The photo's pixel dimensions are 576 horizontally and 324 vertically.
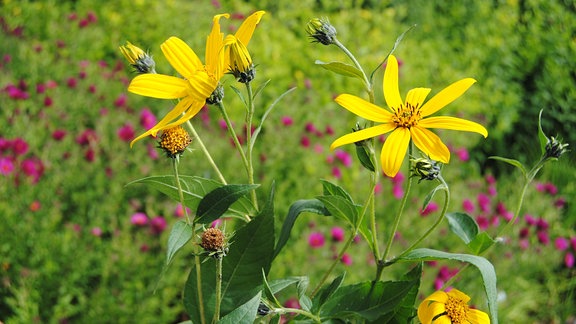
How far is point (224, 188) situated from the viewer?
0.45 meters

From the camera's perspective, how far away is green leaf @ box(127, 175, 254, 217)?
495 mm

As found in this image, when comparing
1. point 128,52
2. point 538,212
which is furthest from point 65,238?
point 538,212

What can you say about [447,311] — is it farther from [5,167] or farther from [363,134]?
[5,167]

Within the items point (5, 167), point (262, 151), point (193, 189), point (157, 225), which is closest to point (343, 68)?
point (193, 189)

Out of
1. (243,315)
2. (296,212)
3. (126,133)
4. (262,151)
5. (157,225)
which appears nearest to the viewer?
(243,315)

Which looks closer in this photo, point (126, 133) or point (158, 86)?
point (158, 86)

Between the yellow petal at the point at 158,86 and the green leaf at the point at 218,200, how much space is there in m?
0.07

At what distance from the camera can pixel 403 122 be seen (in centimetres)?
47

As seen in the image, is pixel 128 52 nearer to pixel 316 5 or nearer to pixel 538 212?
pixel 538 212

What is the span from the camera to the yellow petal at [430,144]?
0.43 m

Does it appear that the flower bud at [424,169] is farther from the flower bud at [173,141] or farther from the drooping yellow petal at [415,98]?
the flower bud at [173,141]

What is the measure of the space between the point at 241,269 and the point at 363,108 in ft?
0.50

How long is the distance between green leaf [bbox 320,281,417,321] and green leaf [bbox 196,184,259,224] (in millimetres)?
108

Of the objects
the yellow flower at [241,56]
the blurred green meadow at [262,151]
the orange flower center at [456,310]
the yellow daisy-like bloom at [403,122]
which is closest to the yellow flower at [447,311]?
the orange flower center at [456,310]
